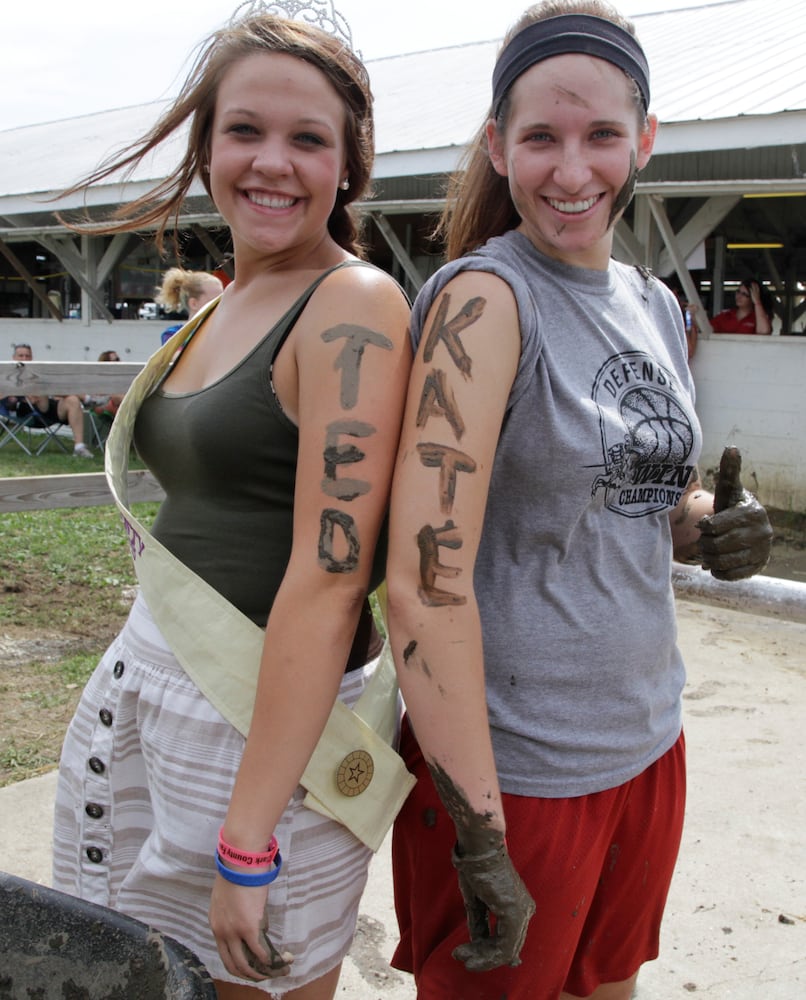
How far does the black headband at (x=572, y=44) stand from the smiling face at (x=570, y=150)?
0.4 inches

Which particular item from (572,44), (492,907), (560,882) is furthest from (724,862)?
(572,44)

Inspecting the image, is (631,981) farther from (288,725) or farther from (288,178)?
(288,178)

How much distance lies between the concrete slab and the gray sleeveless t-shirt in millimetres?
1359

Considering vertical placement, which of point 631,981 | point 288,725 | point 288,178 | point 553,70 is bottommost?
point 631,981

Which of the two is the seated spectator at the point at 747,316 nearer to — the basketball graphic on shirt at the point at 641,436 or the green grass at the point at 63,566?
the green grass at the point at 63,566

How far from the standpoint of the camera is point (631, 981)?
1.62m

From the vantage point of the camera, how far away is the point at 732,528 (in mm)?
1758

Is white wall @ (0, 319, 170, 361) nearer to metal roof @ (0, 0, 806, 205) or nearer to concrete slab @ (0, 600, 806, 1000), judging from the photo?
metal roof @ (0, 0, 806, 205)

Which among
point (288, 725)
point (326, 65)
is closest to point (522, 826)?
point (288, 725)

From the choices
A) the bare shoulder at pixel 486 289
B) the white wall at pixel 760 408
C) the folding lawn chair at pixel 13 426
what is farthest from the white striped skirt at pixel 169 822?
the folding lawn chair at pixel 13 426

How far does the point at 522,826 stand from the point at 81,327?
592 inches

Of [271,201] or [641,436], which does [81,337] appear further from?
[641,436]

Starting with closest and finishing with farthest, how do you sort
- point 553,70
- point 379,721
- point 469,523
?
point 469,523
point 553,70
point 379,721

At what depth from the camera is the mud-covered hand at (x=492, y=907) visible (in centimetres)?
125
